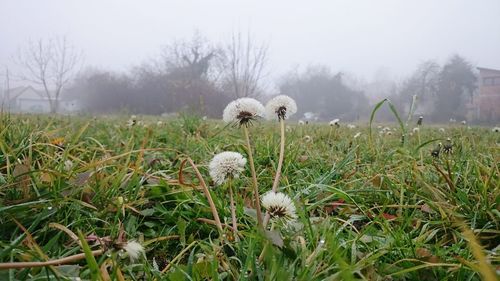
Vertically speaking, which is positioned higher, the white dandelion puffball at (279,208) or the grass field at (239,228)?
the white dandelion puffball at (279,208)

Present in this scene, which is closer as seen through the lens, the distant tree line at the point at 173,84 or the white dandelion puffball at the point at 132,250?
the white dandelion puffball at the point at 132,250

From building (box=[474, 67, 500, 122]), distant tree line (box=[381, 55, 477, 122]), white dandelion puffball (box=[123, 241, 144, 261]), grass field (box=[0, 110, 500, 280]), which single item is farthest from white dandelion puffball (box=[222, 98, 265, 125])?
distant tree line (box=[381, 55, 477, 122])

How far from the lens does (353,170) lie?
6.14 feet

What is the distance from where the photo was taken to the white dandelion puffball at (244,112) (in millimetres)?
1179

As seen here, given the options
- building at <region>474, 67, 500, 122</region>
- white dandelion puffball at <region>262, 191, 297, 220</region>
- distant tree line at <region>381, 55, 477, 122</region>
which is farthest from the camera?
distant tree line at <region>381, 55, 477, 122</region>

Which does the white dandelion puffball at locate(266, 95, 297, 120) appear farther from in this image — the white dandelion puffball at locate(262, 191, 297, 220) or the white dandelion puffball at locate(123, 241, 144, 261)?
the white dandelion puffball at locate(123, 241, 144, 261)

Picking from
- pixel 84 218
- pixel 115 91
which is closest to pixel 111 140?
pixel 84 218

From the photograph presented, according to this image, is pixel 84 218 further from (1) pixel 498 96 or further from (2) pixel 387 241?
(1) pixel 498 96

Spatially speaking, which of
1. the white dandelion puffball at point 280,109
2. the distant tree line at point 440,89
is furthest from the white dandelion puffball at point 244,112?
the distant tree line at point 440,89

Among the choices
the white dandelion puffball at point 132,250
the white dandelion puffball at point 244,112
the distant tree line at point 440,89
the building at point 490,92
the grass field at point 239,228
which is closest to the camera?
the white dandelion puffball at point 132,250

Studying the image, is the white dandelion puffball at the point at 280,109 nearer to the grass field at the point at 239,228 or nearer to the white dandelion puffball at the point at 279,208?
the grass field at the point at 239,228

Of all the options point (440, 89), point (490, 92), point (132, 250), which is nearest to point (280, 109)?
point (132, 250)

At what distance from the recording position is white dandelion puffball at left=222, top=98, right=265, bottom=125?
1.18 meters

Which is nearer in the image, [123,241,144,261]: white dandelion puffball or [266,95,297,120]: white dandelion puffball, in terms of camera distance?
[123,241,144,261]: white dandelion puffball
